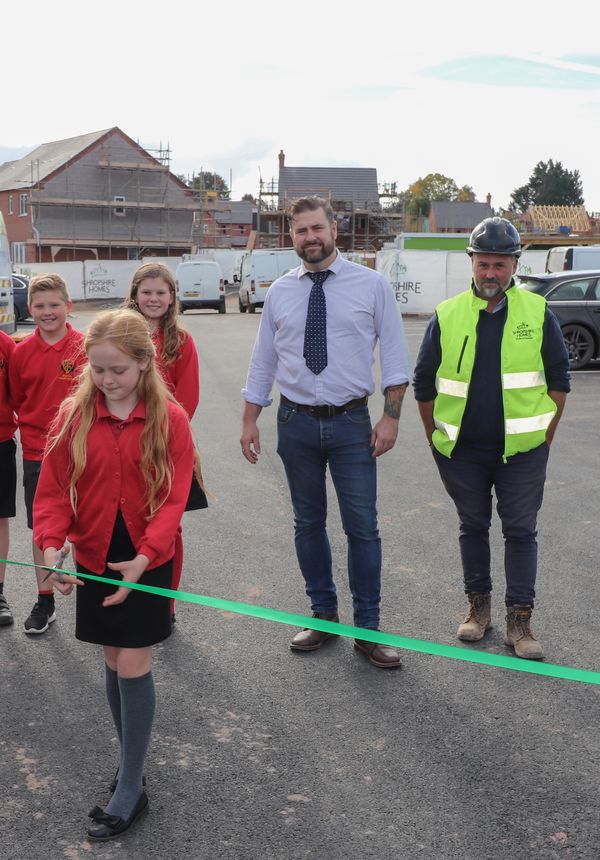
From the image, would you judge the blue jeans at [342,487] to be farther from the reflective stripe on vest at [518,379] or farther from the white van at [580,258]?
the white van at [580,258]

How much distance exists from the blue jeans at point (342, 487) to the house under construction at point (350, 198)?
76.1 metres

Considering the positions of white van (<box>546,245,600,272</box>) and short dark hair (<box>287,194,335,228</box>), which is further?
white van (<box>546,245,600,272</box>)

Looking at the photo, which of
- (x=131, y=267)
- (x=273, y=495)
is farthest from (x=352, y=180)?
(x=273, y=495)

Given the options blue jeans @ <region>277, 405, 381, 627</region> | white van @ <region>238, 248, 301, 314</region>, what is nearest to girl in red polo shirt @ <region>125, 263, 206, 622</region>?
blue jeans @ <region>277, 405, 381, 627</region>

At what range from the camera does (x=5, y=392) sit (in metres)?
5.00

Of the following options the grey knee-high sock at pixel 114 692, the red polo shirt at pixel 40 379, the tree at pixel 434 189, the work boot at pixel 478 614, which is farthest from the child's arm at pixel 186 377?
the tree at pixel 434 189

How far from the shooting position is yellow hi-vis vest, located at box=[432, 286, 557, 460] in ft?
14.9

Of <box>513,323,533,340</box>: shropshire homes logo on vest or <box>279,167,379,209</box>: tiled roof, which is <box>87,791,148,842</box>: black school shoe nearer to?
<box>513,323,533,340</box>: shropshire homes logo on vest

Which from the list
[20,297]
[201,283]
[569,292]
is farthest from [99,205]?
[569,292]

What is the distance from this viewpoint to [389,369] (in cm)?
473

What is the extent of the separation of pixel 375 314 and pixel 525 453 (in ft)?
3.11

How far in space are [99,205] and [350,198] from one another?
23.6 meters

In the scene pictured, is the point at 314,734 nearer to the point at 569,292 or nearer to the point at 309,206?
the point at 309,206

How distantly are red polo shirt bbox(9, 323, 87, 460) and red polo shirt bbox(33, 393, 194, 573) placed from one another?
1.67 metres
